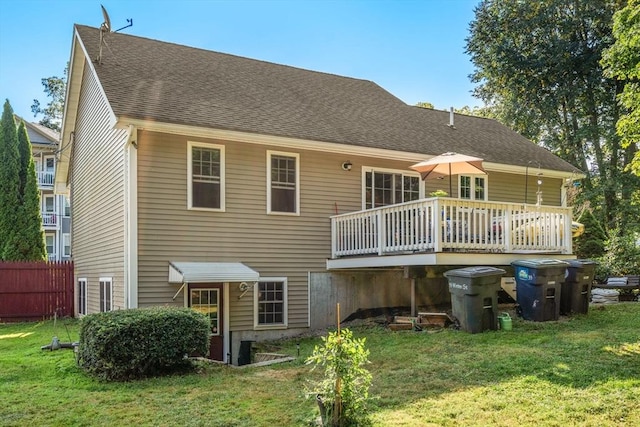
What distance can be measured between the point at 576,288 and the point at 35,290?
48.5 ft

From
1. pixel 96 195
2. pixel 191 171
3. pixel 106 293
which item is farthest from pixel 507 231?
pixel 96 195

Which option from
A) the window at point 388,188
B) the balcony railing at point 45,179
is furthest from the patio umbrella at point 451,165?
the balcony railing at point 45,179

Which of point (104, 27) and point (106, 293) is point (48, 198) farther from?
point (106, 293)

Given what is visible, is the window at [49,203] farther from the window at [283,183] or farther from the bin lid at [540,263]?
the bin lid at [540,263]

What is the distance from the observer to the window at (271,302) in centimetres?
1119

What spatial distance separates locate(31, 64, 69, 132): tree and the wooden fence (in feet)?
86.5

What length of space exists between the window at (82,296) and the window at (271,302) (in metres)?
6.15

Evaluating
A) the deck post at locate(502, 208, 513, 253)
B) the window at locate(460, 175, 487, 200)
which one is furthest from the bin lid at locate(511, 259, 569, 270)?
the window at locate(460, 175, 487, 200)

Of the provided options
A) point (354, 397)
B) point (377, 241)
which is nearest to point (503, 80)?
point (377, 241)

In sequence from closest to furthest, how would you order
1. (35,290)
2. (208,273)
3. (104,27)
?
(208,273), (104,27), (35,290)

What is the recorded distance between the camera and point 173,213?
409 inches

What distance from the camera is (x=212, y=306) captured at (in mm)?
10773

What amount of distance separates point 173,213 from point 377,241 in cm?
398

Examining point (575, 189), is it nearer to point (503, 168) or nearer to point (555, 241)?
point (503, 168)
